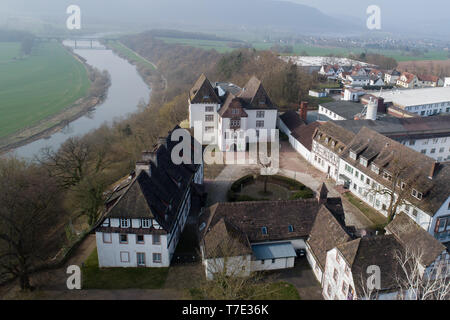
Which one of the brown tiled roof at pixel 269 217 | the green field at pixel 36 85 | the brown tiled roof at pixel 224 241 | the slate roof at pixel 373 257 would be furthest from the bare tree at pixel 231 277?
the green field at pixel 36 85

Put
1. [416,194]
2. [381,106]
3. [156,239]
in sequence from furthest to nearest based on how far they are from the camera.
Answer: [381,106] < [416,194] < [156,239]

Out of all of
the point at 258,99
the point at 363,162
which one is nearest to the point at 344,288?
the point at 363,162

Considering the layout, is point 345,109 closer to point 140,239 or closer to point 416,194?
point 416,194

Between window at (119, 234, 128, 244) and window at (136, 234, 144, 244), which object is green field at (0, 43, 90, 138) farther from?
window at (136, 234, 144, 244)

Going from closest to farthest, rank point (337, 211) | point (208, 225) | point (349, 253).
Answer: point (349, 253) → point (208, 225) → point (337, 211)

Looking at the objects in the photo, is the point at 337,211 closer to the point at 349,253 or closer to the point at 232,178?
the point at 349,253

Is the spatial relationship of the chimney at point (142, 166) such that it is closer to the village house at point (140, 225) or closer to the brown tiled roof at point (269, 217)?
the village house at point (140, 225)
